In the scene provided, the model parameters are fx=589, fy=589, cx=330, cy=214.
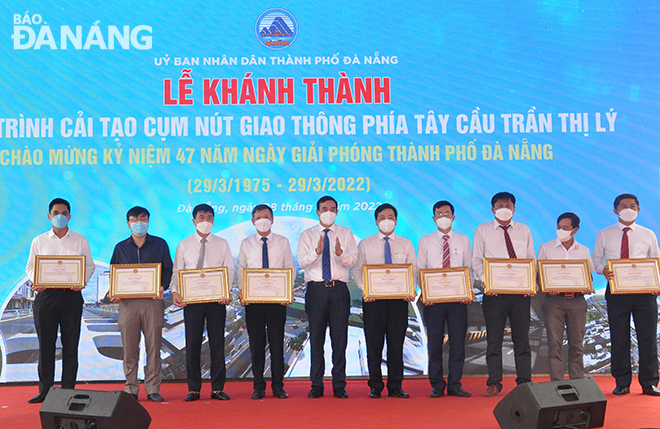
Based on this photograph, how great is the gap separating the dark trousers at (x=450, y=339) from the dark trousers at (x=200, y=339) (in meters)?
1.63

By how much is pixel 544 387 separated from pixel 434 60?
11.7 feet

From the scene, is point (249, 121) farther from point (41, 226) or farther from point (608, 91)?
point (608, 91)

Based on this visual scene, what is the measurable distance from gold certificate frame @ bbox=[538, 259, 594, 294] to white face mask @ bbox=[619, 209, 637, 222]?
1.78 feet

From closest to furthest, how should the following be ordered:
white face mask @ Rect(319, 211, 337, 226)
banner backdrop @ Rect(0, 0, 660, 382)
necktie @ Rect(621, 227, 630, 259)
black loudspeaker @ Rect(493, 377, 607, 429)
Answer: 1. black loudspeaker @ Rect(493, 377, 607, 429)
2. white face mask @ Rect(319, 211, 337, 226)
3. necktie @ Rect(621, 227, 630, 259)
4. banner backdrop @ Rect(0, 0, 660, 382)

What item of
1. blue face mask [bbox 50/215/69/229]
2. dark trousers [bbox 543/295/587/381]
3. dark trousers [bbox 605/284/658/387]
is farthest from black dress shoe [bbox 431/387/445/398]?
blue face mask [bbox 50/215/69/229]

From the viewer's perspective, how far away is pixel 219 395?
4.50 metres

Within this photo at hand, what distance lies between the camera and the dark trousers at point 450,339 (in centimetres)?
Answer: 453

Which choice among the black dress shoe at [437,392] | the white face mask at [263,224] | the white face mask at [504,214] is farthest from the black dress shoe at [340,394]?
the white face mask at [504,214]

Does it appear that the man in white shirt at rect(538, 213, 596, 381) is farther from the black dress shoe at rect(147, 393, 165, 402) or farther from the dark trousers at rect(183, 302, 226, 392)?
the black dress shoe at rect(147, 393, 165, 402)

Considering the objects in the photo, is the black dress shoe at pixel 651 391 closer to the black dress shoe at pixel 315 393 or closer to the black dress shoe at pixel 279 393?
the black dress shoe at pixel 315 393

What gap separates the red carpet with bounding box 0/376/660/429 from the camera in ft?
11.8

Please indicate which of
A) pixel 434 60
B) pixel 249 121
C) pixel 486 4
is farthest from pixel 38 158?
pixel 486 4

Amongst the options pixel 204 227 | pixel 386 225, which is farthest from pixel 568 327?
pixel 204 227

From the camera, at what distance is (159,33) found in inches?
224
